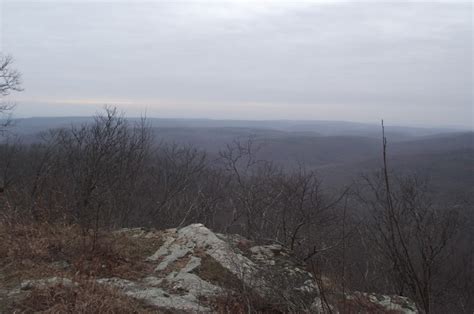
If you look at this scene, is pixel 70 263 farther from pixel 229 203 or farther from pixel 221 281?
pixel 229 203

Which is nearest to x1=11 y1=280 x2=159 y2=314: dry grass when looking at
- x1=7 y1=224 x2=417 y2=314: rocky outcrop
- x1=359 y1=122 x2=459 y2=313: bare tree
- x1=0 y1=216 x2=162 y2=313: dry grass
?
x1=0 y1=216 x2=162 y2=313: dry grass

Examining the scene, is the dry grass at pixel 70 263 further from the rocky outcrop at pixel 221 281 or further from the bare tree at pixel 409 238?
the bare tree at pixel 409 238

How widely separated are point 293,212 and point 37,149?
13125 mm

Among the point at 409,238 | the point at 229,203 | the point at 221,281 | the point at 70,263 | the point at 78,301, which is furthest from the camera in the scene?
the point at 229,203

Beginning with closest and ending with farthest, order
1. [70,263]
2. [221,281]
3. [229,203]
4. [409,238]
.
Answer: [70,263], [221,281], [409,238], [229,203]

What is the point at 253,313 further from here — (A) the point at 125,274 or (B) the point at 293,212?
(B) the point at 293,212

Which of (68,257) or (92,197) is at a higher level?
(92,197)

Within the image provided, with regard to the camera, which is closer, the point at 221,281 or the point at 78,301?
the point at 78,301

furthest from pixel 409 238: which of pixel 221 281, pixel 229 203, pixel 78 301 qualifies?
pixel 229 203

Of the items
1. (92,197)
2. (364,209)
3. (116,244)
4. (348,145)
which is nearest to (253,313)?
(116,244)

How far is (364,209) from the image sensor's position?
1775 cm

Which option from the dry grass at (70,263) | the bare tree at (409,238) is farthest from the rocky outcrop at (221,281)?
the bare tree at (409,238)

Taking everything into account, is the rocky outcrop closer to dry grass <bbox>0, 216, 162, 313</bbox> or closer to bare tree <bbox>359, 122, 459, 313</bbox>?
dry grass <bbox>0, 216, 162, 313</bbox>

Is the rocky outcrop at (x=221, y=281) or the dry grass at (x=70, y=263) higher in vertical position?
the dry grass at (x=70, y=263)
